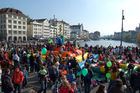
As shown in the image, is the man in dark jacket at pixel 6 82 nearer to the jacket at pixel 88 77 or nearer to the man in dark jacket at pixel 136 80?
the jacket at pixel 88 77

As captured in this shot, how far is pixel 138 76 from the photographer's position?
566 centimetres

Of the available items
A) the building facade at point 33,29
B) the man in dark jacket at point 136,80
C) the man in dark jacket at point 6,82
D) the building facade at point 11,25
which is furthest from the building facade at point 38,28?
the man in dark jacket at point 136,80

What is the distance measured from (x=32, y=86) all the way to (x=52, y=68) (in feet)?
7.52

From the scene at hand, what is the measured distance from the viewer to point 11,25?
60.3 m

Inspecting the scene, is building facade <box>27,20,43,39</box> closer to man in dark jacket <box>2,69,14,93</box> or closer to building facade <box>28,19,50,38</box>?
building facade <box>28,19,50,38</box>

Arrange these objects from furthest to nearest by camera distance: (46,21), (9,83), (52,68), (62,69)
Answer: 1. (46,21)
2. (62,69)
3. (52,68)
4. (9,83)

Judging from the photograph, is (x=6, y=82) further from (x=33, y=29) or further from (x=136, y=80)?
(x=33, y=29)

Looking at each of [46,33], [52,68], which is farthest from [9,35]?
[52,68]

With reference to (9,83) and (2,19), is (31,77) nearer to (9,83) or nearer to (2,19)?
(9,83)

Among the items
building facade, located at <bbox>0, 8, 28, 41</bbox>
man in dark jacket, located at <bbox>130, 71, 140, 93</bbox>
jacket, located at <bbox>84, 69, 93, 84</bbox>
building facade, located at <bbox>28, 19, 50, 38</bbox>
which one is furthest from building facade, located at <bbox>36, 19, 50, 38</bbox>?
man in dark jacket, located at <bbox>130, 71, 140, 93</bbox>

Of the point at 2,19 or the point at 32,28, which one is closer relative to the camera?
the point at 2,19

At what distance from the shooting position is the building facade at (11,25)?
57906 mm

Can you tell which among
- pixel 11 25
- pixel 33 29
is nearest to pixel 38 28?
pixel 33 29

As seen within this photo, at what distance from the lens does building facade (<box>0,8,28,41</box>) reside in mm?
57906
